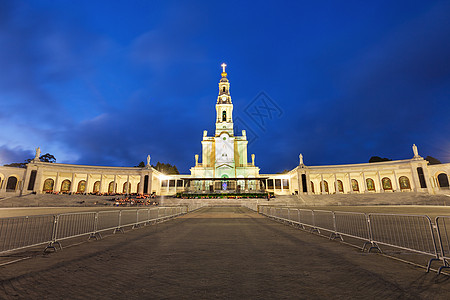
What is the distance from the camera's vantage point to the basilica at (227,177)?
4662 centimetres

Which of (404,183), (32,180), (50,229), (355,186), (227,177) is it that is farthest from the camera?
(355,186)

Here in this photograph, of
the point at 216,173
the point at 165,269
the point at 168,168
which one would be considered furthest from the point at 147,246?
the point at 168,168

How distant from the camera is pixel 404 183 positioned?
53.8 metres

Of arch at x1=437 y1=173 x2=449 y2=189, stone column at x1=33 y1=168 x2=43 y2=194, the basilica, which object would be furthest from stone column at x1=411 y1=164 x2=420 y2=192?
stone column at x1=33 y1=168 x2=43 y2=194

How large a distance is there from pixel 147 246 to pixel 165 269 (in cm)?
276

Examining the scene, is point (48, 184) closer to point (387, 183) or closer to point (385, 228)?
point (385, 228)

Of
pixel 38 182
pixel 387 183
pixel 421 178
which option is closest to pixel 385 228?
pixel 421 178

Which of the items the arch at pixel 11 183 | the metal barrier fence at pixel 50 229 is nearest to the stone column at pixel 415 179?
the metal barrier fence at pixel 50 229

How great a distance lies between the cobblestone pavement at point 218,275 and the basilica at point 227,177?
129 ft

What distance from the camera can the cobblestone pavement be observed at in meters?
3.43

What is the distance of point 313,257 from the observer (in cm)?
561

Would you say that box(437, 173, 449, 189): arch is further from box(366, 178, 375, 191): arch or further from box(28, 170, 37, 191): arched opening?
box(28, 170, 37, 191): arched opening

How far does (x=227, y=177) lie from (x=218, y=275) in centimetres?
5519

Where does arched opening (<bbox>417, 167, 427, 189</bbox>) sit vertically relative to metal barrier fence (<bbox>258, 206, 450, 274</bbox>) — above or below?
above
